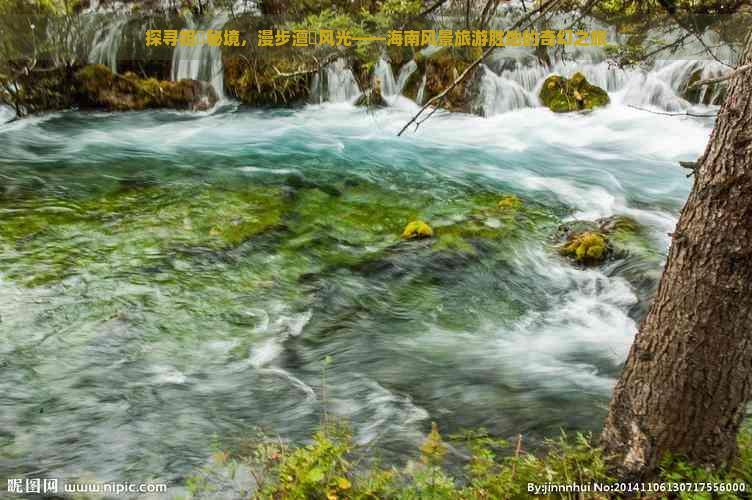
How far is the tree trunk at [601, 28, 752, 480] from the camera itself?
223 cm

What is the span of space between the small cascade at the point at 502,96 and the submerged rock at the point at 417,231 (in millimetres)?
7678

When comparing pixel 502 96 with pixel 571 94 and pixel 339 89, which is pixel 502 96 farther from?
pixel 339 89

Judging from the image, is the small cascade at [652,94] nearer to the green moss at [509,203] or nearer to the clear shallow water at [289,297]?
the clear shallow water at [289,297]

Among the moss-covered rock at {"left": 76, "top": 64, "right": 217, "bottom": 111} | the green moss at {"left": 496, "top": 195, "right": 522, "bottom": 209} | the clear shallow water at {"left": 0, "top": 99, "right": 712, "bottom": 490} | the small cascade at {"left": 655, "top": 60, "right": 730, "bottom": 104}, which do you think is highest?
the small cascade at {"left": 655, "top": 60, "right": 730, "bottom": 104}

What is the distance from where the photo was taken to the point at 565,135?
496 inches

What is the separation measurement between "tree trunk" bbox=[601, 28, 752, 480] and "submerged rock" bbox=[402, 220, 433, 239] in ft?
15.0

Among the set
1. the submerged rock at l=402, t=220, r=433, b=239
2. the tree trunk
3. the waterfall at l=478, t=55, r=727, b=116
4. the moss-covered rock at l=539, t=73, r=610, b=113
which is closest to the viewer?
the tree trunk

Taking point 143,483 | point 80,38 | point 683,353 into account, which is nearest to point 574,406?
point 683,353

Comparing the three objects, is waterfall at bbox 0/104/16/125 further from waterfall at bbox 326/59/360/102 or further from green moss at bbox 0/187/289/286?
waterfall at bbox 326/59/360/102

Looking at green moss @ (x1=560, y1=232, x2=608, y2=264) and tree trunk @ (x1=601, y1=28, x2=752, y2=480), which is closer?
tree trunk @ (x1=601, y1=28, x2=752, y2=480)

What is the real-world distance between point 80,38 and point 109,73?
1.41 metres

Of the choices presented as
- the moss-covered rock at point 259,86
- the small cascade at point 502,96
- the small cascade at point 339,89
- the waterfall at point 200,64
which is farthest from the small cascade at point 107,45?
the small cascade at point 502,96

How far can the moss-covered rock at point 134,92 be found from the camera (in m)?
13.9

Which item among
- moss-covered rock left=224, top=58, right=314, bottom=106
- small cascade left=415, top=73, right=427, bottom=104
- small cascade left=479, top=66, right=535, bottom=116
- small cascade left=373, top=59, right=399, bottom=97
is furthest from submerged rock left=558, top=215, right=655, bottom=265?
moss-covered rock left=224, top=58, right=314, bottom=106
